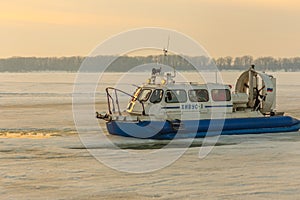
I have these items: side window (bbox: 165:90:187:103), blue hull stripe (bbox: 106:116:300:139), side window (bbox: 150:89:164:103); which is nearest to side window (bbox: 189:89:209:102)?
side window (bbox: 165:90:187:103)

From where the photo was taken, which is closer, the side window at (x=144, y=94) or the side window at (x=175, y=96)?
the side window at (x=175, y=96)

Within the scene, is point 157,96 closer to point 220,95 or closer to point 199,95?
point 199,95

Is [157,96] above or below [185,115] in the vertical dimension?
above

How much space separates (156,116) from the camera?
46.3ft

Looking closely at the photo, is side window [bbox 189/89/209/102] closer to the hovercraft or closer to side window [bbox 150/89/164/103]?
the hovercraft

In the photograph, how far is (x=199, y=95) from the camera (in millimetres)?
14766

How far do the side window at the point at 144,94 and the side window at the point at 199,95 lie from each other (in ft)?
3.59

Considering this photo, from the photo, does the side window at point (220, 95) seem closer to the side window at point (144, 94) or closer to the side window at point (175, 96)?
the side window at point (175, 96)

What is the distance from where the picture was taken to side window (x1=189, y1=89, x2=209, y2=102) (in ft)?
47.9

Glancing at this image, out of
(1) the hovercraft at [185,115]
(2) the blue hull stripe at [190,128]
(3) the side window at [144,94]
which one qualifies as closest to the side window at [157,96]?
(1) the hovercraft at [185,115]

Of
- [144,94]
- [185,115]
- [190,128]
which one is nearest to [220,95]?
[185,115]

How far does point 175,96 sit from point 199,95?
74cm

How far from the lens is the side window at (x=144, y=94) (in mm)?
14461

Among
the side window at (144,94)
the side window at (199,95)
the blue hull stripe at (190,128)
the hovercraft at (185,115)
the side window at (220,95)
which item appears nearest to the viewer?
the blue hull stripe at (190,128)
